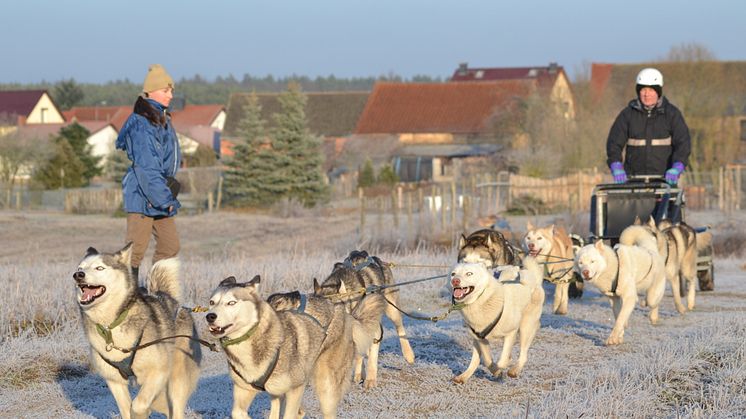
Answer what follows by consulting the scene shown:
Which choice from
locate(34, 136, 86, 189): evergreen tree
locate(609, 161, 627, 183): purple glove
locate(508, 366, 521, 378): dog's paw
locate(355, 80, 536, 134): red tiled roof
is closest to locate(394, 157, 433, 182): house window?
locate(355, 80, 536, 134): red tiled roof

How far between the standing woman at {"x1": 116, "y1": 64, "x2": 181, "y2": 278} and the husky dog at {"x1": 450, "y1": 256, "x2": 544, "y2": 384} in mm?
2437

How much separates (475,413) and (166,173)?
3.22 m

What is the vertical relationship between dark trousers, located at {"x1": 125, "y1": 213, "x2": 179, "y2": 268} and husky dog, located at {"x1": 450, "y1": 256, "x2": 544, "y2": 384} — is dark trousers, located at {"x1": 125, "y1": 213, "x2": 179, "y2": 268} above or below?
above

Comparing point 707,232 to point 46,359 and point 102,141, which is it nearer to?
point 46,359

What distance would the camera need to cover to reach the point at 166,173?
323 inches

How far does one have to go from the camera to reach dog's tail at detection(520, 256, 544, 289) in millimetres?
7953

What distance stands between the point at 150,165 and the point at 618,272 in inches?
172

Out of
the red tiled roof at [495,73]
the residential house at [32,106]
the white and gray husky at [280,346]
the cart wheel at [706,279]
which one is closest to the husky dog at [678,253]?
the cart wheel at [706,279]

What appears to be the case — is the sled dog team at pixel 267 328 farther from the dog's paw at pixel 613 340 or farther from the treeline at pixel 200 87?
the treeline at pixel 200 87

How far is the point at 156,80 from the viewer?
8.15 metres

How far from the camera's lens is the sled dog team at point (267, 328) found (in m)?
5.59

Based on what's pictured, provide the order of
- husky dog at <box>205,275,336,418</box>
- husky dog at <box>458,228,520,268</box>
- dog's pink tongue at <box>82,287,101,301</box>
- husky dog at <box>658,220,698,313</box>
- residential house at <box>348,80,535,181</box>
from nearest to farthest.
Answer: husky dog at <box>205,275,336,418</box>, dog's pink tongue at <box>82,287,101,301</box>, husky dog at <box>458,228,520,268</box>, husky dog at <box>658,220,698,313</box>, residential house at <box>348,80,535,181</box>

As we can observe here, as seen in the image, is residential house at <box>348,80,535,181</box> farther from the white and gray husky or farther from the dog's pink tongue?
the dog's pink tongue

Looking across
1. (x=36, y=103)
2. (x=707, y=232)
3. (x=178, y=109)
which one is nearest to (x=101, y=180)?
(x=36, y=103)
